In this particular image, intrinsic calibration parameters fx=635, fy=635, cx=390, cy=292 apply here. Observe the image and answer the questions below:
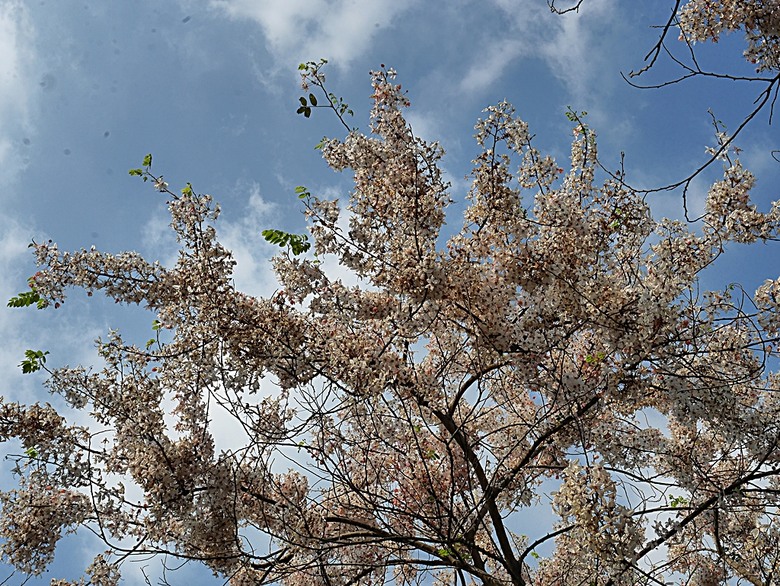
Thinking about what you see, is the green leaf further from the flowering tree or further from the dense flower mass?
the dense flower mass

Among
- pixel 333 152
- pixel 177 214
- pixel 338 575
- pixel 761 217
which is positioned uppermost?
pixel 333 152

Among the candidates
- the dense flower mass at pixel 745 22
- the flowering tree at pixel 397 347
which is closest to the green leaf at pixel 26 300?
the flowering tree at pixel 397 347

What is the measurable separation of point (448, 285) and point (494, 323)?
1.40 ft

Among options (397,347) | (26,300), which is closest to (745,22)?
(397,347)

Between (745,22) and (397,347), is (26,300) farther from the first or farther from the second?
(745,22)

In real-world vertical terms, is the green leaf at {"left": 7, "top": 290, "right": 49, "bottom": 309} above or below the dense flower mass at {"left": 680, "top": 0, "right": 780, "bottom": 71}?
below

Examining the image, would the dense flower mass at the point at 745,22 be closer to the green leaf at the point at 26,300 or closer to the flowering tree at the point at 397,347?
Answer: the flowering tree at the point at 397,347

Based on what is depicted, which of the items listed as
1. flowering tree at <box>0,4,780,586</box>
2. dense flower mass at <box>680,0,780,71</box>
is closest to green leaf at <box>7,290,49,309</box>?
flowering tree at <box>0,4,780,586</box>

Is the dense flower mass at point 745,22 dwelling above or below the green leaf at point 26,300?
above

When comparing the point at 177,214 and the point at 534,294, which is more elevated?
the point at 177,214

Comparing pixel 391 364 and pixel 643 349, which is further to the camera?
pixel 391 364

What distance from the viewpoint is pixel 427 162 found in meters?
5.03

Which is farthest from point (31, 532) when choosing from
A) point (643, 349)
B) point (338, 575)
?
point (643, 349)

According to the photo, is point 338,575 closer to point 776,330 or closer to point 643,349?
point 643,349
